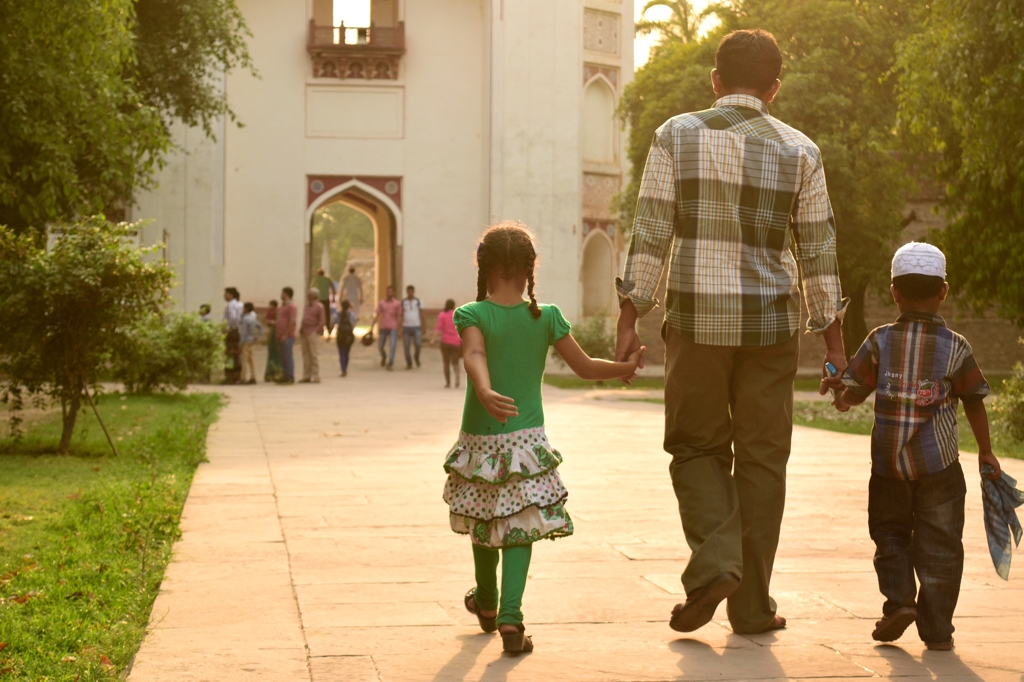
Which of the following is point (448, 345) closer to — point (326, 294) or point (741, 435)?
point (326, 294)

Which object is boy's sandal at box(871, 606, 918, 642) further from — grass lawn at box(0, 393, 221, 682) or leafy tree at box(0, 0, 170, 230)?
leafy tree at box(0, 0, 170, 230)

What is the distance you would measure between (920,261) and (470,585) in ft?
6.67

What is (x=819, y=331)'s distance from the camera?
3818mm

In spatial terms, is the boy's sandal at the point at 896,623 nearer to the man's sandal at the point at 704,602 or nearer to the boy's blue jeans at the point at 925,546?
the boy's blue jeans at the point at 925,546

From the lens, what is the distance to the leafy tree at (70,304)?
9141 mm

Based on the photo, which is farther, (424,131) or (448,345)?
(424,131)

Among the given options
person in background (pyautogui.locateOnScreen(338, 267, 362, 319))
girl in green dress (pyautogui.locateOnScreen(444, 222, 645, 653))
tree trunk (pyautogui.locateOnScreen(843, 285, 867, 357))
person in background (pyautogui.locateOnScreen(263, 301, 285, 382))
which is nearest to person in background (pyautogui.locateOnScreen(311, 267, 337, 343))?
person in background (pyautogui.locateOnScreen(338, 267, 362, 319))

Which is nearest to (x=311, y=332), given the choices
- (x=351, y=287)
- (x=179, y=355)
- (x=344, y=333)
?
(x=344, y=333)

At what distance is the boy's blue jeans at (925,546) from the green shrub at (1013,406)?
8.88 metres

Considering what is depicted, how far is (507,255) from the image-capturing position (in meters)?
3.89

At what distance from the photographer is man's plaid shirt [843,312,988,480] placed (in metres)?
3.69

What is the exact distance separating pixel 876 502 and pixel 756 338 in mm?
620

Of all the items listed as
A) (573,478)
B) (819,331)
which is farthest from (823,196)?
(573,478)

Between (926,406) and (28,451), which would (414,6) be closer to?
(28,451)
